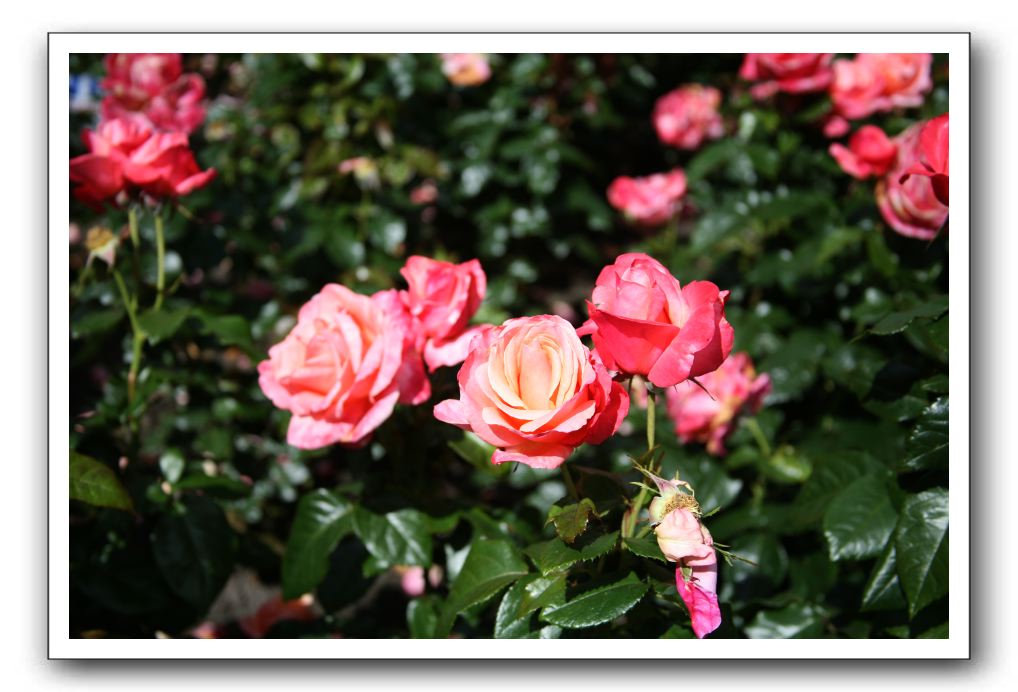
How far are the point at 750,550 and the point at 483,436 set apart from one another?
833mm

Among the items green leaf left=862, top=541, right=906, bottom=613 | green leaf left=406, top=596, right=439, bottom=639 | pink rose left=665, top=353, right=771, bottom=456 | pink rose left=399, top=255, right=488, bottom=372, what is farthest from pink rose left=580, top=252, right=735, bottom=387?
pink rose left=665, top=353, right=771, bottom=456

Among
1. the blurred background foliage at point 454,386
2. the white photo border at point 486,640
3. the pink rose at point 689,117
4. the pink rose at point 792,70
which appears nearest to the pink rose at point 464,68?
the blurred background foliage at point 454,386

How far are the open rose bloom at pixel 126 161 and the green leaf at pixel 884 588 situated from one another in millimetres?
960

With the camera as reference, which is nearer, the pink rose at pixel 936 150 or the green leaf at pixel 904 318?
the green leaf at pixel 904 318

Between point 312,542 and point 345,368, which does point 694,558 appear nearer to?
point 345,368

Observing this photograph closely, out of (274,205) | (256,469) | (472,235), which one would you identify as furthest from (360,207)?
(256,469)

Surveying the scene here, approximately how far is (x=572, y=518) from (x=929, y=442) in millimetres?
483

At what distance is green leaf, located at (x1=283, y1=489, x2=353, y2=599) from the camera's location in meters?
1.10

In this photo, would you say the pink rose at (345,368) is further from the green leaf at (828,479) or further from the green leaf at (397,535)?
the green leaf at (828,479)

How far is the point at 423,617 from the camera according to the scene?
3.95 feet

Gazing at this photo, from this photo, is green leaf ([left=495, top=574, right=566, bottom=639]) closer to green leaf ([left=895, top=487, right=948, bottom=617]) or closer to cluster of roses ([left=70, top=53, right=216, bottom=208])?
green leaf ([left=895, top=487, right=948, bottom=617])

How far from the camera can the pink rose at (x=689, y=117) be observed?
7.89 feet
